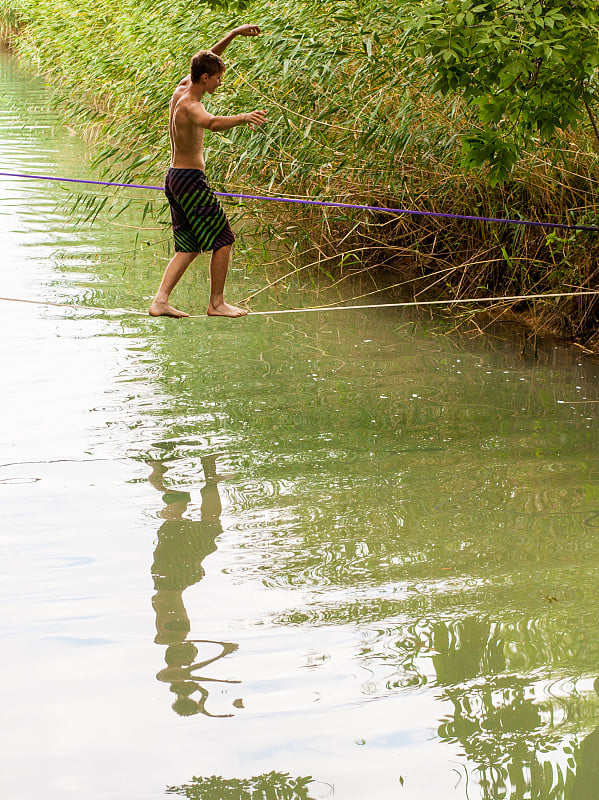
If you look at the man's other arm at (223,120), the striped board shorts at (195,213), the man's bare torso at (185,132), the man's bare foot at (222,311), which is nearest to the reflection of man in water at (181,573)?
the man's bare foot at (222,311)

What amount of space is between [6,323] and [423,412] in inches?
123

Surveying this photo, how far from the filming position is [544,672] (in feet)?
11.0

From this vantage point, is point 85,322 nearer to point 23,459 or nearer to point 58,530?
point 23,459

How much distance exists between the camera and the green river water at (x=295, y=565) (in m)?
2.97

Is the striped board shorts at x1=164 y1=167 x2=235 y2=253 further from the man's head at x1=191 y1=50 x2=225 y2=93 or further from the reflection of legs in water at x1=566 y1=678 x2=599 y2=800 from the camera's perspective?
the reflection of legs in water at x1=566 y1=678 x2=599 y2=800

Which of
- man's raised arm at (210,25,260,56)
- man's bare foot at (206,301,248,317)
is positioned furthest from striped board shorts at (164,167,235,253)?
man's raised arm at (210,25,260,56)

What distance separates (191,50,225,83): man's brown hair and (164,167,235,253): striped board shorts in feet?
1.49

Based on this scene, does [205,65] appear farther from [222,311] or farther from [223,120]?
[222,311]

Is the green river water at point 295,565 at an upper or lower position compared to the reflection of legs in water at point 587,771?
upper

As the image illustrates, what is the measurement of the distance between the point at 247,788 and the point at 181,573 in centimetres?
123

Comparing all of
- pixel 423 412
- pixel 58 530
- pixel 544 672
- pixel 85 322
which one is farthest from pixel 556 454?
pixel 85 322

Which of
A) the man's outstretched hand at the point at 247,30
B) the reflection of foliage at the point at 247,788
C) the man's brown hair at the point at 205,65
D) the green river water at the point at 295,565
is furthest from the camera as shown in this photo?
the man's outstretched hand at the point at 247,30

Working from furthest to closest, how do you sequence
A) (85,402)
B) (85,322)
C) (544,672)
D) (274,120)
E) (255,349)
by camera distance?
1. (274,120)
2. (85,322)
3. (255,349)
4. (85,402)
5. (544,672)

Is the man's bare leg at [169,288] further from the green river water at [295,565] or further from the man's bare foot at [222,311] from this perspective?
the green river water at [295,565]
